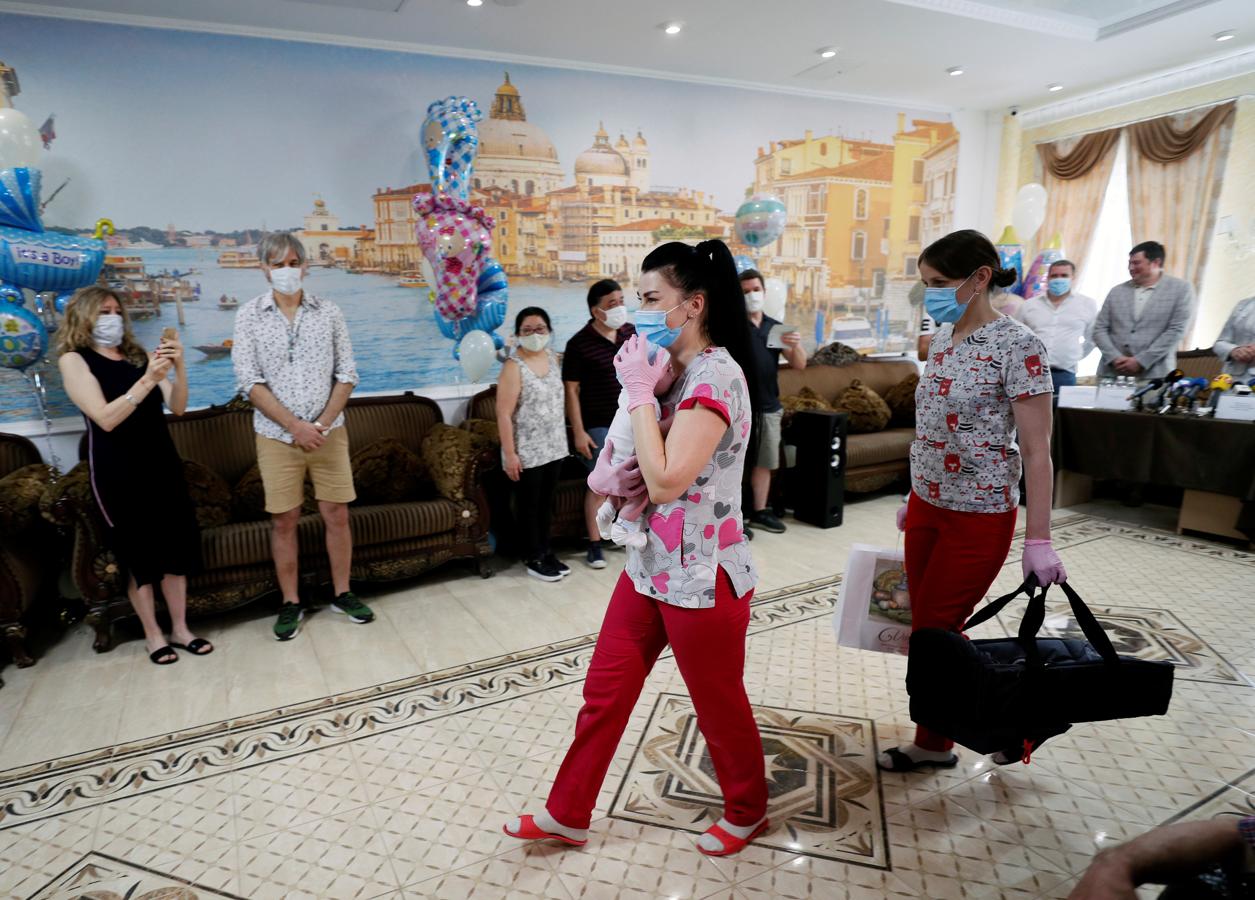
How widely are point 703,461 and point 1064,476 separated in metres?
4.39

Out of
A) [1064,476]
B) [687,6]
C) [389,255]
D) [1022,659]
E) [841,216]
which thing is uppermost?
[687,6]

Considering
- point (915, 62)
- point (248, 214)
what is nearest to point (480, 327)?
point (248, 214)

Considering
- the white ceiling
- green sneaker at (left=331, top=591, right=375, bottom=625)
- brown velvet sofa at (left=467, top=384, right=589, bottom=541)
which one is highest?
the white ceiling

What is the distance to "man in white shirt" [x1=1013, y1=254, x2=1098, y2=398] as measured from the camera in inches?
193

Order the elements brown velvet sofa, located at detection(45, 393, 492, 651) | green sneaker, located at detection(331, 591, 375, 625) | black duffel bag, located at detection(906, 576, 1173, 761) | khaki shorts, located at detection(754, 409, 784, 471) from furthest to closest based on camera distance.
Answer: khaki shorts, located at detection(754, 409, 784, 471) < green sneaker, located at detection(331, 591, 375, 625) < brown velvet sofa, located at detection(45, 393, 492, 651) < black duffel bag, located at detection(906, 576, 1173, 761)

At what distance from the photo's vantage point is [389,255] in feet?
14.1

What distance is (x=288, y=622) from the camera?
3010 mm

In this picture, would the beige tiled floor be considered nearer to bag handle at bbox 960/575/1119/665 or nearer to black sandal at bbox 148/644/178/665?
black sandal at bbox 148/644/178/665

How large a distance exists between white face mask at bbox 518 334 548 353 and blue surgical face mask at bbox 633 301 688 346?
6.40ft

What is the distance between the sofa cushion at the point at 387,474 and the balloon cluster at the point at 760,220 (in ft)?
9.49

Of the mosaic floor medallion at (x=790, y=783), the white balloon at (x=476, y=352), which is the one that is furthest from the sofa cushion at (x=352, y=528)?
the mosaic floor medallion at (x=790, y=783)


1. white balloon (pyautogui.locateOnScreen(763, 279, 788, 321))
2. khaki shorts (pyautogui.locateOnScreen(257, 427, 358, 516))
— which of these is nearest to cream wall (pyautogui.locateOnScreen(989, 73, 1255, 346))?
white balloon (pyautogui.locateOnScreen(763, 279, 788, 321))

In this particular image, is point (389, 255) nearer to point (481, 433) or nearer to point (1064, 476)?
point (481, 433)

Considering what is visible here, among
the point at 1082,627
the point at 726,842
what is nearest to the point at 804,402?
the point at 1082,627
